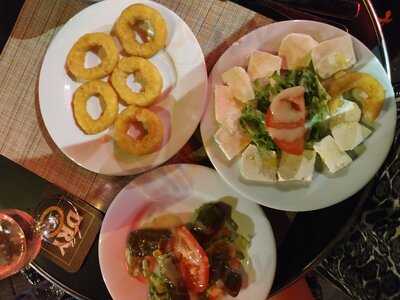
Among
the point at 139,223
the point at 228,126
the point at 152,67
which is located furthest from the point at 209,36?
the point at 139,223

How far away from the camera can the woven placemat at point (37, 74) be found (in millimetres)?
1792

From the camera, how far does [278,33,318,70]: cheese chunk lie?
164 centimetres

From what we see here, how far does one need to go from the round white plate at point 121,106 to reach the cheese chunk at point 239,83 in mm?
89

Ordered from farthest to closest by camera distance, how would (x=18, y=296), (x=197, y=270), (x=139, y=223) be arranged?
1. (x=18, y=296)
2. (x=139, y=223)
3. (x=197, y=270)

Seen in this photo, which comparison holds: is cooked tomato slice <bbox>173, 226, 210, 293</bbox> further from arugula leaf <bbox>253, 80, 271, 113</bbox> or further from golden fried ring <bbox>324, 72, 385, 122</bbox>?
golden fried ring <bbox>324, 72, 385, 122</bbox>

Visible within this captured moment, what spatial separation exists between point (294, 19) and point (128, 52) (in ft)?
1.78

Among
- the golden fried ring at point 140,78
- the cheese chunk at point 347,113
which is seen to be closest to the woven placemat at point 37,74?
the golden fried ring at point 140,78

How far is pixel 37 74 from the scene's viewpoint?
71.9 inches

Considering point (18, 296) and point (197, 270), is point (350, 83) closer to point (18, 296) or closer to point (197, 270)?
point (197, 270)

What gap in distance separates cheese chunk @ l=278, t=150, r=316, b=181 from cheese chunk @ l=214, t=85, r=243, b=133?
19cm

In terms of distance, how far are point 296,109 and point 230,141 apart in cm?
22

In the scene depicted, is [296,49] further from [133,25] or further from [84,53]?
[84,53]

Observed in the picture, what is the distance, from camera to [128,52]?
1747 millimetres

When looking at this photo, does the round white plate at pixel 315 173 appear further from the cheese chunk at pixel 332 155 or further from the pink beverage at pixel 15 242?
the pink beverage at pixel 15 242
